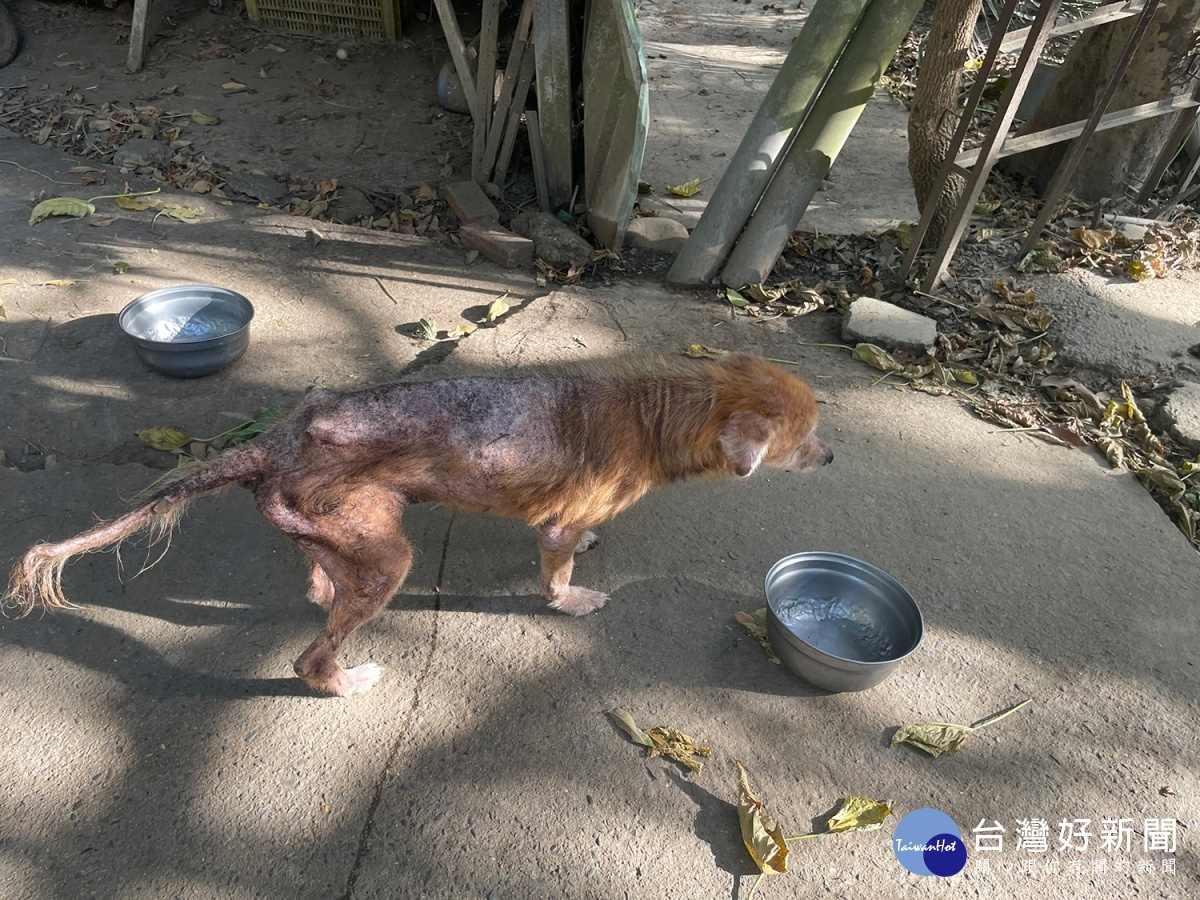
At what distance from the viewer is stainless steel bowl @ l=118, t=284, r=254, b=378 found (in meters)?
4.98

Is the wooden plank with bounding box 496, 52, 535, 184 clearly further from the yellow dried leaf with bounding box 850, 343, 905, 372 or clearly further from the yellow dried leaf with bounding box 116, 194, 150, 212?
the yellow dried leaf with bounding box 850, 343, 905, 372

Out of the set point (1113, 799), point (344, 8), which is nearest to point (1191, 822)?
point (1113, 799)

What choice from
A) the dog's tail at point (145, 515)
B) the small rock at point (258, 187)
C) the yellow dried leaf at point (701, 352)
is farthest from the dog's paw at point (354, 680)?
the small rock at point (258, 187)

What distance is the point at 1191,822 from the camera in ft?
11.2

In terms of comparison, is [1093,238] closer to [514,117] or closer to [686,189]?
[686,189]

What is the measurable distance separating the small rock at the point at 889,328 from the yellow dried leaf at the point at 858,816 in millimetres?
3919

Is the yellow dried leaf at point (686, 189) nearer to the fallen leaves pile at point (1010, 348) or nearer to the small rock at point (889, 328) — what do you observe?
the fallen leaves pile at point (1010, 348)

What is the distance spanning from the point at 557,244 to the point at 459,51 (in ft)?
8.09

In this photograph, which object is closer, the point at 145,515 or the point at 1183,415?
the point at 145,515

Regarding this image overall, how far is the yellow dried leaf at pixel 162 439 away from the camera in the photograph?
15.4 ft

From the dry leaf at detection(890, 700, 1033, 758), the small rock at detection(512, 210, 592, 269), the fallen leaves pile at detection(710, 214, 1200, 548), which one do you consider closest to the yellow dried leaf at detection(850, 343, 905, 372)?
the fallen leaves pile at detection(710, 214, 1200, 548)

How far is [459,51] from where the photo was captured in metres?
7.61

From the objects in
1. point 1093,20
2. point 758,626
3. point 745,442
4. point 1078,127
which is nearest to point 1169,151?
point 1078,127

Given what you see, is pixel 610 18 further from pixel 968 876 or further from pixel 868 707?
pixel 968 876
